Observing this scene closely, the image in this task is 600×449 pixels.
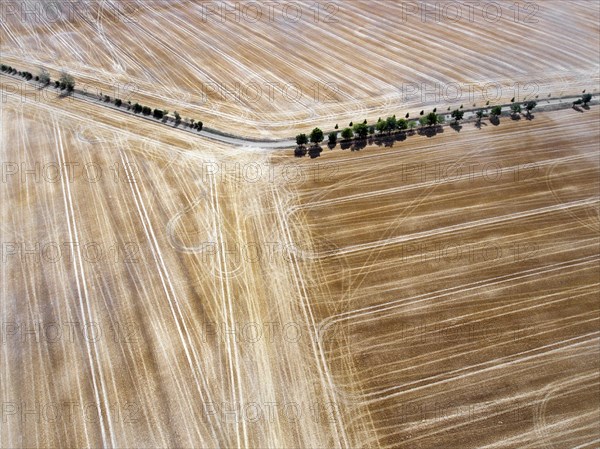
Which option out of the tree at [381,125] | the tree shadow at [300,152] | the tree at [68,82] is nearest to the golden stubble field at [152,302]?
the tree shadow at [300,152]

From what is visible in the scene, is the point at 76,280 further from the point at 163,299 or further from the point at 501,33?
the point at 501,33

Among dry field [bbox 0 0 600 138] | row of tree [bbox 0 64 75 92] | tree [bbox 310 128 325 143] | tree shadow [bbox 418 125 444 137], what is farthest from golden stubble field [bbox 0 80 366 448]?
tree shadow [bbox 418 125 444 137]

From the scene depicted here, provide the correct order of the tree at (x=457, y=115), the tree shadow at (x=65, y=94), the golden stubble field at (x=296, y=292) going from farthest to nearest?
the tree shadow at (x=65, y=94), the tree at (x=457, y=115), the golden stubble field at (x=296, y=292)

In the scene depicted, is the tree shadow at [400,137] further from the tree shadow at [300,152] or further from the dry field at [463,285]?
the tree shadow at [300,152]

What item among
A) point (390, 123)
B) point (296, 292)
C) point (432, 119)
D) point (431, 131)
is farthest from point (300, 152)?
point (296, 292)

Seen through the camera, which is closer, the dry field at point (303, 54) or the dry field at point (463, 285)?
the dry field at point (463, 285)

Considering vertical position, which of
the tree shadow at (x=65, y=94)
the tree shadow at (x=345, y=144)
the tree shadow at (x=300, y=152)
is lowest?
the tree shadow at (x=300, y=152)

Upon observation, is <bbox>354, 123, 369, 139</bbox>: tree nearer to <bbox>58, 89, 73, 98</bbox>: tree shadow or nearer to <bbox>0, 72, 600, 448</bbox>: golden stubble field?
<bbox>0, 72, 600, 448</bbox>: golden stubble field

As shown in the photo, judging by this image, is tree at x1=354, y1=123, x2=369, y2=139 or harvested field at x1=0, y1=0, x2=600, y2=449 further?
tree at x1=354, y1=123, x2=369, y2=139

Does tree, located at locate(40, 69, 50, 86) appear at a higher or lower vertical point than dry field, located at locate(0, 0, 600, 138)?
lower

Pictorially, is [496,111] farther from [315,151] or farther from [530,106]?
[315,151]
